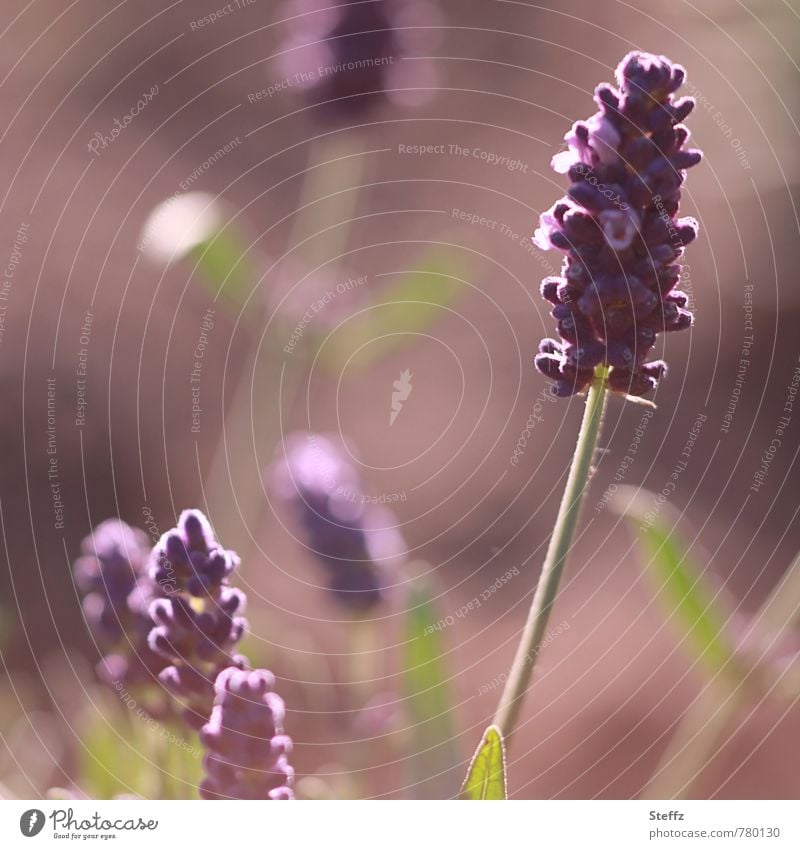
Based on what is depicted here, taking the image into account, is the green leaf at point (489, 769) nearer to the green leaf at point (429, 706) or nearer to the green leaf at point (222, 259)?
the green leaf at point (429, 706)

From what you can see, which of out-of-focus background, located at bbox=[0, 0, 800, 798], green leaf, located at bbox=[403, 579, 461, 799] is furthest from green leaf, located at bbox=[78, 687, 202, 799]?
out-of-focus background, located at bbox=[0, 0, 800, 798]

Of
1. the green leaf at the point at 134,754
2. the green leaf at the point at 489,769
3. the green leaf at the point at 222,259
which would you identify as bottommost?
the green leaf at the point at 489,769

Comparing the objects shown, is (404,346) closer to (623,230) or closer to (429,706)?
(429,706)

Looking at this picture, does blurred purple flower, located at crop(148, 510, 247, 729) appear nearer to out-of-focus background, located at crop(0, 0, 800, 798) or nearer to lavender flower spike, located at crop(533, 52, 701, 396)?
lavender flower spike, located at crop(533, 52, 701, 396)

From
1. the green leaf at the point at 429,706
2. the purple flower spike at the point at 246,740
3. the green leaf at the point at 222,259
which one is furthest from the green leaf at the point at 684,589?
the green leaf at the point at 222,259

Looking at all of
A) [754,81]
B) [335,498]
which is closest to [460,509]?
[335,498]

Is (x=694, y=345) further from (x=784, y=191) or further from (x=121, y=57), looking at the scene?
(x=121, y=57)

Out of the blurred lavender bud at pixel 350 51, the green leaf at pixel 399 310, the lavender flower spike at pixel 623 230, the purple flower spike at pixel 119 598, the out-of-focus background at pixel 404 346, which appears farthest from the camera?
the out-of-focus background at pixel 404 346
